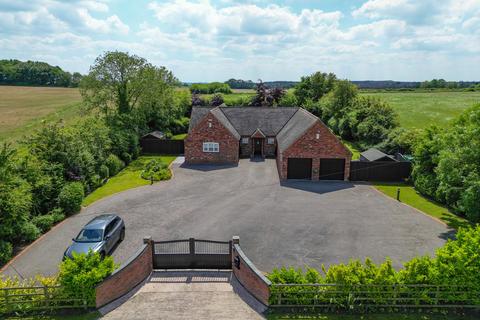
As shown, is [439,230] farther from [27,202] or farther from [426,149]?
[27,202]

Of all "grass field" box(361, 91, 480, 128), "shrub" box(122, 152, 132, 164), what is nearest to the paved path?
"shrub" box(122, 152, 132, 164)

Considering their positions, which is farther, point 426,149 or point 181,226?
point 426,149

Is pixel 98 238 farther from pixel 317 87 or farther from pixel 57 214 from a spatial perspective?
pixel 317 87

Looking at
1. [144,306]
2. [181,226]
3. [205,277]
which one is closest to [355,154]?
[181,226]

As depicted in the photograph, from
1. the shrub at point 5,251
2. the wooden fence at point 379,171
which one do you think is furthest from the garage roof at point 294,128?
the shrub at point 5,251

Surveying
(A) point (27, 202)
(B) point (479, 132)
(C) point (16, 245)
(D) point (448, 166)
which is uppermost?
(B) point (479, 132)

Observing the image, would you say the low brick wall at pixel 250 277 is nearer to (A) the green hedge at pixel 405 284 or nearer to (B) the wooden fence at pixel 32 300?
(A) the green hedge at pixel 405 284
